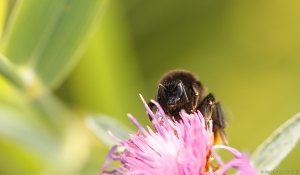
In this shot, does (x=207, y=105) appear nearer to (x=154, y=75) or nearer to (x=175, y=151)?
(x=175, y=151)

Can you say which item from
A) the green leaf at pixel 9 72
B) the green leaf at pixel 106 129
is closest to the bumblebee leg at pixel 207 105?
the green leaf at pixel 106 129

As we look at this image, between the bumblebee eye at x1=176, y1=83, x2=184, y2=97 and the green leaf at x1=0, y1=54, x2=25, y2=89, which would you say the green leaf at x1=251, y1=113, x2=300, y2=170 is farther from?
the green leaf at x1=0, y1=54, x2=25, y2=89

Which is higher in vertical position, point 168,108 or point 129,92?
point 129,92

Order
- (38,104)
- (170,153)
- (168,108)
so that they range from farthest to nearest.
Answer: (38,104), (168,108), (170,153)

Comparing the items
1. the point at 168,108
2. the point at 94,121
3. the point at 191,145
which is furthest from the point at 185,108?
the point at 94,121

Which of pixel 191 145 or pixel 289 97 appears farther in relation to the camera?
pixel 289 97

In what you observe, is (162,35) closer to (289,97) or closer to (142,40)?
(142,40)

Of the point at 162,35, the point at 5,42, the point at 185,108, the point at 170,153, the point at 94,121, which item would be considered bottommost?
the point at 170,153

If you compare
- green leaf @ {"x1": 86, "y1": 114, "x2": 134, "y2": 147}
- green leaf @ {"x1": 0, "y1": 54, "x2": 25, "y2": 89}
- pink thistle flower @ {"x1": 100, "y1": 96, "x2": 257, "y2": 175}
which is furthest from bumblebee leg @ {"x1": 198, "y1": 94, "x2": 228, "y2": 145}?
green leaf @ {"x1": 0, "y1": 54, "x2": 25, "y2": 89}
